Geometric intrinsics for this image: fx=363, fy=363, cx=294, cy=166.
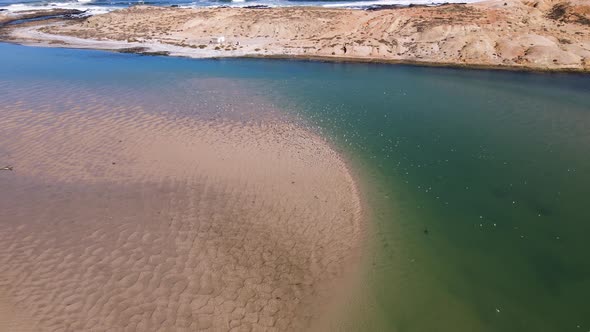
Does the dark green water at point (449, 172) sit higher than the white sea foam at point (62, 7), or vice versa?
the white sea foam at point (62, 7)

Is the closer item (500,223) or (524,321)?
(524,321)

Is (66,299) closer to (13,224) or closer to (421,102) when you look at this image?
(13,224)

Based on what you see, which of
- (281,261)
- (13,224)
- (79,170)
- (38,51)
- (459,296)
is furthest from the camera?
(38,51)

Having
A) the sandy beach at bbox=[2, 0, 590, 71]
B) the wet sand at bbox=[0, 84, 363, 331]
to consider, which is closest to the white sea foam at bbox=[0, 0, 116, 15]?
the sandy beach at bbox=[2, 0, 590, 71]

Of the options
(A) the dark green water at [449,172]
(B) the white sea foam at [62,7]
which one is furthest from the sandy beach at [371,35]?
(B) the white sea foam at [62,7]

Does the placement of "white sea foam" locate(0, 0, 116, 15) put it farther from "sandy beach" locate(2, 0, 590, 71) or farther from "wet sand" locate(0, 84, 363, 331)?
"wet sand" locate(0, 84, 363, 331)

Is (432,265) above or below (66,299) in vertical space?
below

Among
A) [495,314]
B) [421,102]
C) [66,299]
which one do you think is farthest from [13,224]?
[421,102]

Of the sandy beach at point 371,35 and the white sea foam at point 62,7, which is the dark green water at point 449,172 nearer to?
the sandy beach at point 371,35
